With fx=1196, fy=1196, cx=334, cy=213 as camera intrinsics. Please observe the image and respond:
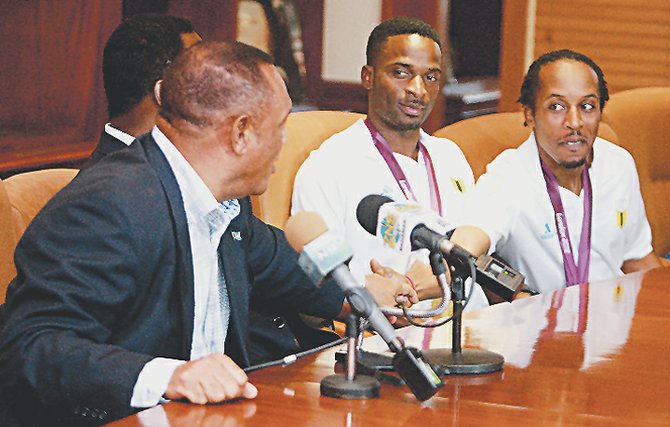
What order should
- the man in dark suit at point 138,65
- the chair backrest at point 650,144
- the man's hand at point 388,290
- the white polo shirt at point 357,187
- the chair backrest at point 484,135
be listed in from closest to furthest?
the man's hand at point 388,290 → the man in dark suit at point 138,65 → the white polo shirt at point 357,187 → the chair backrest at point 484,135 → the chair backrest at point 650,144

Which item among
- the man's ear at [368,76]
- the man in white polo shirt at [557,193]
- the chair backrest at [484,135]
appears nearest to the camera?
the man in white polo shirt at [557,193]

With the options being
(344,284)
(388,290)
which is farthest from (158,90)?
(344,284)

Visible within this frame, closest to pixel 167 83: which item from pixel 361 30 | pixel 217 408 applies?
pixel 217 408

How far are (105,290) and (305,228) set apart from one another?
0.36m

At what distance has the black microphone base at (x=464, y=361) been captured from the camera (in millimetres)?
2076

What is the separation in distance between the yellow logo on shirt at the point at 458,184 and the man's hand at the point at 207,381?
1.74 meters

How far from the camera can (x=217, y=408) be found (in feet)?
5.99

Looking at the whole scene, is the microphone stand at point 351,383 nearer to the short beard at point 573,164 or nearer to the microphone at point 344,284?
the microphone at point 344,284

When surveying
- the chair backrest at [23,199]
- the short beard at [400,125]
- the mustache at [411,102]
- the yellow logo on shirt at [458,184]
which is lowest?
the yellow logo on shirt at [458,184]

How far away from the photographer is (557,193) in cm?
347

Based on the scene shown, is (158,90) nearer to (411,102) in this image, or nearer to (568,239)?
(411,102)

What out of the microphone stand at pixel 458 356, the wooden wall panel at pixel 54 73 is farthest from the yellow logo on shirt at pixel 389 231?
the wooden wall panel at pixel 54 73

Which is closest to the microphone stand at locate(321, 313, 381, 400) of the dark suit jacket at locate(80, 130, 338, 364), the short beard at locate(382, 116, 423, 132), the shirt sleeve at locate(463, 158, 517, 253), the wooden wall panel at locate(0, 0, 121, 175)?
the dark suit jacket at locate(80, 130, 338, 364)

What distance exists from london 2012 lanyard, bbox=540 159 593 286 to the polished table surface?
726 millimetres
